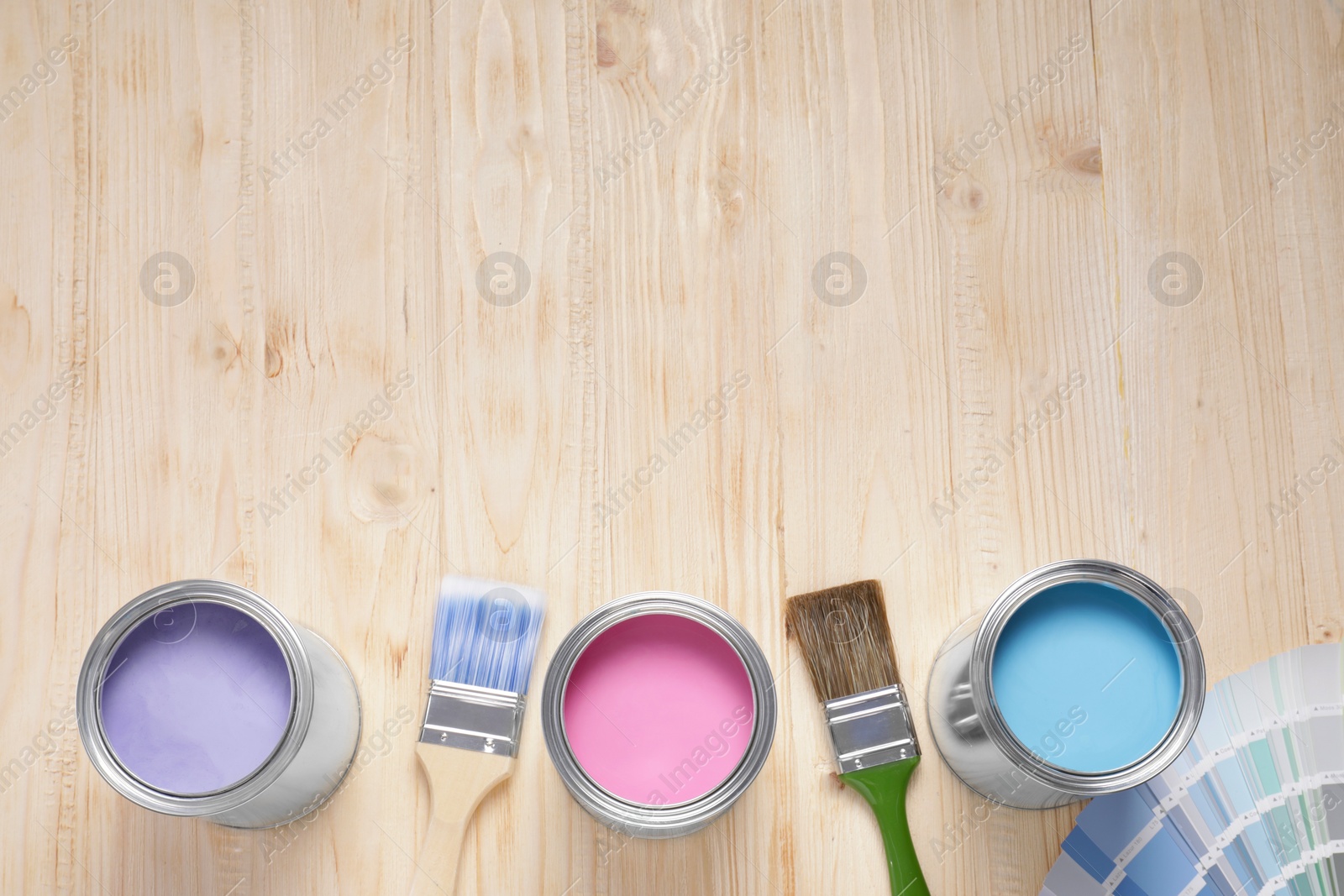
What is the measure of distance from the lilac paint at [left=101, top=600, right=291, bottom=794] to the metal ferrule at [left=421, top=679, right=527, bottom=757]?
0.17m

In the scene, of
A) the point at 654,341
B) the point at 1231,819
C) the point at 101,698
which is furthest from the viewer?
the point at 654,341

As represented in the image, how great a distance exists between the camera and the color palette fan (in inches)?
43.9

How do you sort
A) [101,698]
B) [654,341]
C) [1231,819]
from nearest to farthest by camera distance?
[101,698], [1231,819], [654,341]

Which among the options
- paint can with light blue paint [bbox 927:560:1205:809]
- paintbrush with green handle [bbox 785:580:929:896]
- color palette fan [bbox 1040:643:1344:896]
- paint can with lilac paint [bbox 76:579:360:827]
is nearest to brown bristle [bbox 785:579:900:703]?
paintbrush with green handle [bbox 785:580:929:896]

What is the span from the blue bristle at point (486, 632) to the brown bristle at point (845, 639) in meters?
0.33

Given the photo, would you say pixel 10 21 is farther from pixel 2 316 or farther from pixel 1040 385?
pixel 1040 385

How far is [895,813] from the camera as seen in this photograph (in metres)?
1.13

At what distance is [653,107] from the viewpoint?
1.26 metres

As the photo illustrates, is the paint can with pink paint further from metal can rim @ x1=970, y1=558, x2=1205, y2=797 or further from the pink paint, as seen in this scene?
metal can rim @ x1=970, y1=558, x2=1205, y2=797

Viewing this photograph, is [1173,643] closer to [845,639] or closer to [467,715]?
[845,639]

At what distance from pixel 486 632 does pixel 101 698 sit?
410 millimetres

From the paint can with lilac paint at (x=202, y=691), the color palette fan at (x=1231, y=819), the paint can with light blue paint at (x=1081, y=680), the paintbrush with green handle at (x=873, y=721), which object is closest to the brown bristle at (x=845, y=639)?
the paintbrush with green handle at (x=873, y=721)

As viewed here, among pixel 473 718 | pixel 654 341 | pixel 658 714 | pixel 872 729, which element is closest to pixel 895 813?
pixel 872 729

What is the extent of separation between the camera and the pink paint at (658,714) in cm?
106
